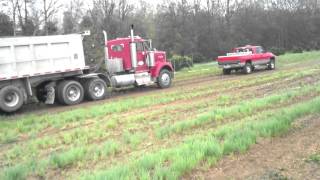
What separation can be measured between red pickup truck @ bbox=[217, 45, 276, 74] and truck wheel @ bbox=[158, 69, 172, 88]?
602cm

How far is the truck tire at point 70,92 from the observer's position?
20906 millimetres

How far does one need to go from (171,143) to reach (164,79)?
15433mm

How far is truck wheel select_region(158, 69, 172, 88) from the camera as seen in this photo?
25.2m

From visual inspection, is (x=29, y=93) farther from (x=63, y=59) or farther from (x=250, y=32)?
(x=250, y=32)

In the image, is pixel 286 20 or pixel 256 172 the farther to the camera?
pixel 286 20

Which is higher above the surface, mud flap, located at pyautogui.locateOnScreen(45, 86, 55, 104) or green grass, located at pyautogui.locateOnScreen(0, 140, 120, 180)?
mud flap, located at pyautogui.locateOnScreen(45, 86, 55, 104)

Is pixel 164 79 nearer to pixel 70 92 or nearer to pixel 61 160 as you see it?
pixel 70 92

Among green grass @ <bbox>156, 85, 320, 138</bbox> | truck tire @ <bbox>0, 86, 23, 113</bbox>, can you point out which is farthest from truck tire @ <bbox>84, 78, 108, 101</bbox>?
green grass @ <bbox>156, 85, 320, 138</bbox>

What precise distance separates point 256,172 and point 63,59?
15087 mm

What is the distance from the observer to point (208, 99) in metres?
17.8

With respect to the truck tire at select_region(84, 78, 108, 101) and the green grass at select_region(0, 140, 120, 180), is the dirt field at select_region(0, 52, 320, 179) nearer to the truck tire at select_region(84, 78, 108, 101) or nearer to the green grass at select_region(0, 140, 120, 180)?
the green grass at select_region(0, 140, 120, 180)

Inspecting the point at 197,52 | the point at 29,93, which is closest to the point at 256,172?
the point at 29,93

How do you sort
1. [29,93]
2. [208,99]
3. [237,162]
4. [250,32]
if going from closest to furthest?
1. [237,162]
2. [208,99]
3. [29,93]
4. [250,32]

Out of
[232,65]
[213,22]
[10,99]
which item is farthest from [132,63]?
[213,22]
